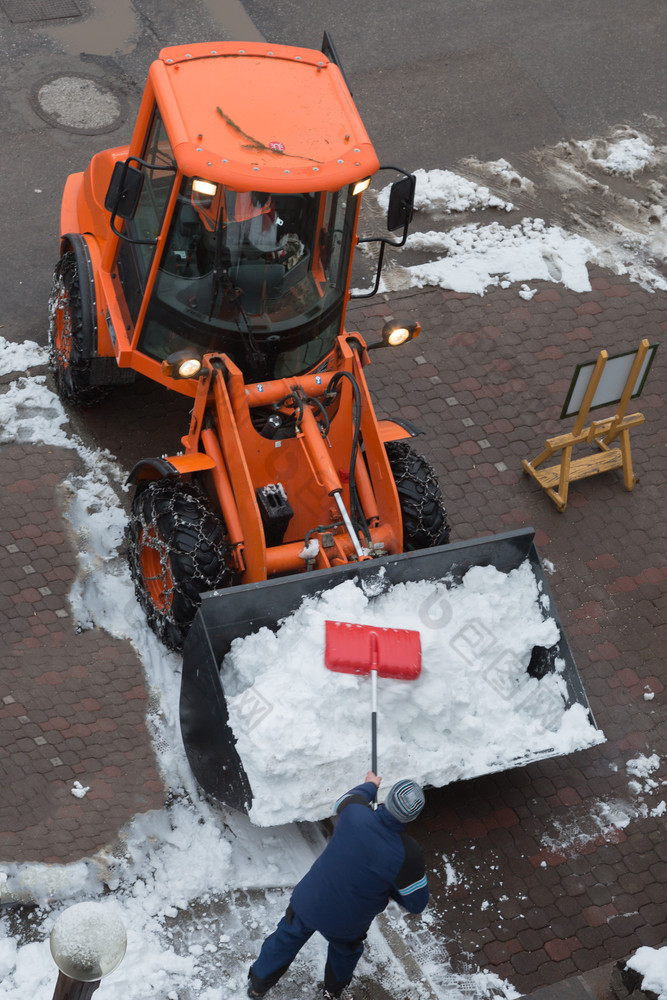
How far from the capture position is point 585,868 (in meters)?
6.03

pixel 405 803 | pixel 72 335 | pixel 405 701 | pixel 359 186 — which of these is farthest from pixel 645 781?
pixel 72 335

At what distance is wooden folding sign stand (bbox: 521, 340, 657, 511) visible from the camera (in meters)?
7.62

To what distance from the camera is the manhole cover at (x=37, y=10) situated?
10.9 metres

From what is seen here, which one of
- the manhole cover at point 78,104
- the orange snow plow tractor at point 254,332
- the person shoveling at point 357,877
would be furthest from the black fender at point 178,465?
the manhole cover at point 78,104

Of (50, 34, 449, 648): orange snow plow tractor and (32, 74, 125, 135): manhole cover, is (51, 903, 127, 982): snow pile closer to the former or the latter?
(50, 34, 449, 648): orange snow plow tractor

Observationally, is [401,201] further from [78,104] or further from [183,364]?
[78,104]

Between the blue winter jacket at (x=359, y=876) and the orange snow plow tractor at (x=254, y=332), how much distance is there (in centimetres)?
156

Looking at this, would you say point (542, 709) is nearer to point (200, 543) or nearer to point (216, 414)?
point (200, 543)

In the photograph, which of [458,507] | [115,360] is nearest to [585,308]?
[458,507]

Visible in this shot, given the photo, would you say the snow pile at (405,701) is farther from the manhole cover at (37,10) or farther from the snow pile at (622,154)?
the manhole cover at (37,10)

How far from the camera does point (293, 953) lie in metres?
4.95

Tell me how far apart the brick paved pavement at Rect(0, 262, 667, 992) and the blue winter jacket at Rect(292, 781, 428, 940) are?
1.11 meters

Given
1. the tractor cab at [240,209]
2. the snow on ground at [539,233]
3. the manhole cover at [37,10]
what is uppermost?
the tractor cab at [240,209]

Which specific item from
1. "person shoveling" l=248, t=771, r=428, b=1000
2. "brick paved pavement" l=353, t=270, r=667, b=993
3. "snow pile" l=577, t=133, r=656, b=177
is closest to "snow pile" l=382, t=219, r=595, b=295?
"brick paved pavement" l=353, t=270, r=667, b=993
